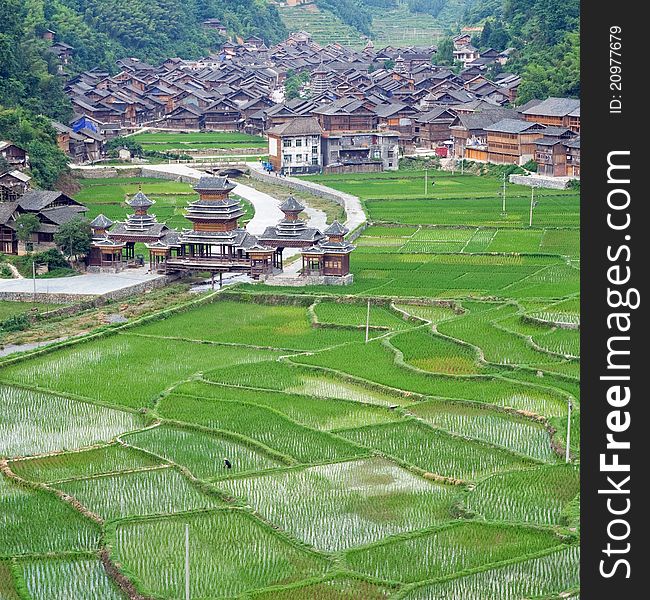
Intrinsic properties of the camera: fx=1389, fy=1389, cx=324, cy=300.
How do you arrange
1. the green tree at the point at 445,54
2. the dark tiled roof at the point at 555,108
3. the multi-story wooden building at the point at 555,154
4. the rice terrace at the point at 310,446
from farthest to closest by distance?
the green tree at the point at 445,54 < the dark tiled roof at the point at 555,108 < the multi-story wooden building at the point at 555,154 < the rice terrace at the point at 310,446

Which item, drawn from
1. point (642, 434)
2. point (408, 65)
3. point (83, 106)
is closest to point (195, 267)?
point (642, 434)

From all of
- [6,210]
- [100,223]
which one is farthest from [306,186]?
[100,223]

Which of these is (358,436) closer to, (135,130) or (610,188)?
(610,188)

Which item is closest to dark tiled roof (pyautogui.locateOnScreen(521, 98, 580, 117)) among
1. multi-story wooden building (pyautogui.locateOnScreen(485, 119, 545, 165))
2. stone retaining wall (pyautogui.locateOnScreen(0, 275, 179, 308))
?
multi-story wooden building (pyautogui.locateOnScreen(485, 119, 545, 165))

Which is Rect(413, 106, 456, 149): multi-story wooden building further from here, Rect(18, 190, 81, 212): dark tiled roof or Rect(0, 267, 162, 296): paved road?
Rect(0, 267, 162, 296): paved road

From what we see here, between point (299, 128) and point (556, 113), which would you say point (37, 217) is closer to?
point (299, 128)

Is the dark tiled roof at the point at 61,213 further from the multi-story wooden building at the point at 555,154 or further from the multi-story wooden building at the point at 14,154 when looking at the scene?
the multi-story wooden building at the point at 555,154

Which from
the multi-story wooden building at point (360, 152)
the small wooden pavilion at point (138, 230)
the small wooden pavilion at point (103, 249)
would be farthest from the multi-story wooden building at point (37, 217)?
the multi-story wooden building at point (360, 152)
